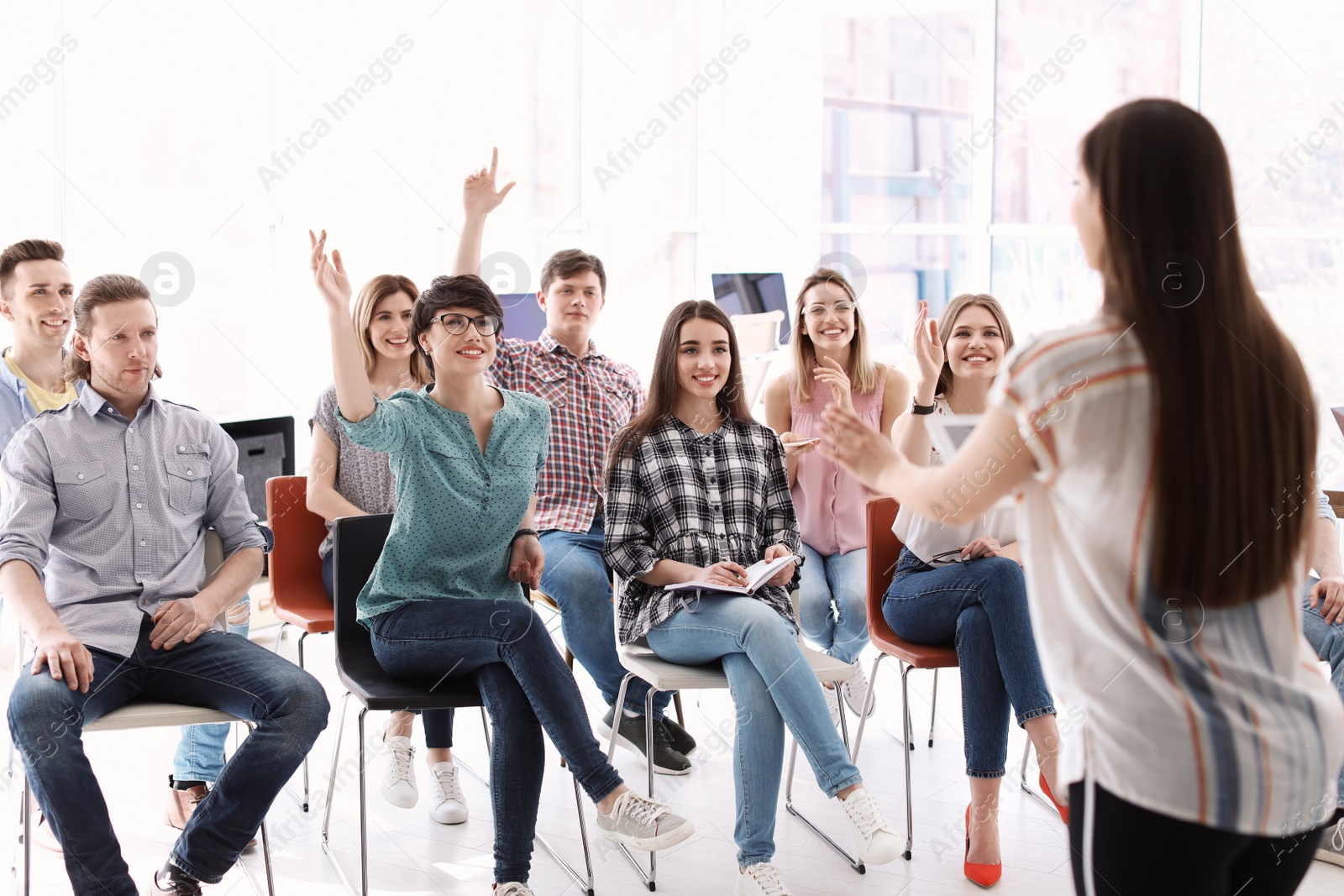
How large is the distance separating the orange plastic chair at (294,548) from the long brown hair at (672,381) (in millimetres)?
889

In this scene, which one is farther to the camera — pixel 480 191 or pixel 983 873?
pixel 480 191

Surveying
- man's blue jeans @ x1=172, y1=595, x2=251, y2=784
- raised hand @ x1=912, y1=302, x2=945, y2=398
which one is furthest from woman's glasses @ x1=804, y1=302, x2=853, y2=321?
man's blue jeans @ x1=172, y1=595, x2=251, y2=784

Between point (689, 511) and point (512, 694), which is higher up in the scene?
point (689, 511)

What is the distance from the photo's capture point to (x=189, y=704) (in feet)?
7.58

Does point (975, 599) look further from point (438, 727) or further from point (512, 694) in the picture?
point (438, 727)

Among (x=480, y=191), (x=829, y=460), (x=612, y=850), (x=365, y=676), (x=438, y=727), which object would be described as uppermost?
(x=480, y=191)

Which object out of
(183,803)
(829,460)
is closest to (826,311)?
(829,460)

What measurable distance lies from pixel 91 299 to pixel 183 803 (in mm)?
1173

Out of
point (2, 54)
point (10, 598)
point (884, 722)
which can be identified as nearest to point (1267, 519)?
point (10, 598)

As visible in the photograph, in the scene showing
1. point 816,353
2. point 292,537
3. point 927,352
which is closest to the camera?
point 927,352

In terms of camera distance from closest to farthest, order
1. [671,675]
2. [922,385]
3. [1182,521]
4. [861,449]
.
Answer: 1. [1182,521]
2. [861,449]
3. [671,675]
4. [922,385]

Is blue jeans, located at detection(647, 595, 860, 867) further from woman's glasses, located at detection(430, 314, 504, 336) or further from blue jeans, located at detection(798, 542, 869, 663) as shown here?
woman's glasses, located at detection(430, 314, 504, 336)

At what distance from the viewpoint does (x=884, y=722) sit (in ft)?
11.8

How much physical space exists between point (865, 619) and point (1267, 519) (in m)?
1.97
